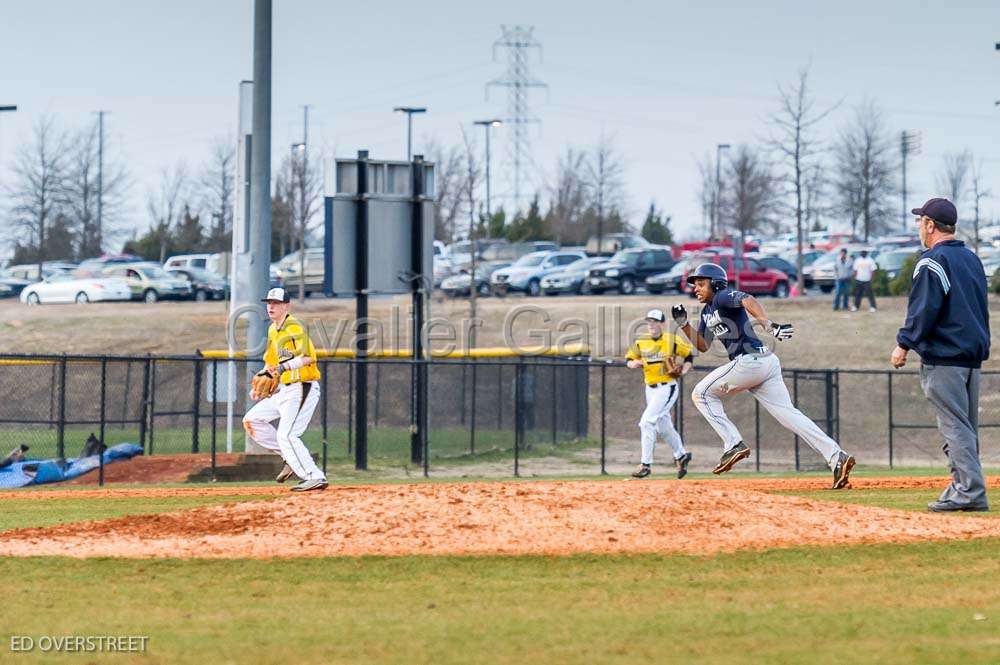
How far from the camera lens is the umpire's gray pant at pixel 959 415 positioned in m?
10.4

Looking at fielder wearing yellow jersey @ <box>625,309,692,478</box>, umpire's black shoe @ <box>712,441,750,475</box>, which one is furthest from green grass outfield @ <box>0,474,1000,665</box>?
fielder wearing yellow jersey @ <box>625,309,692,478</box>

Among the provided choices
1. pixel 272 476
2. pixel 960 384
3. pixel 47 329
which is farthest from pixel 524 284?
pixel 960 384

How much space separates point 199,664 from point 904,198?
265ft

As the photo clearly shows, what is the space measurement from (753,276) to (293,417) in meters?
35.9

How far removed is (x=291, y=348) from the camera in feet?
44.5

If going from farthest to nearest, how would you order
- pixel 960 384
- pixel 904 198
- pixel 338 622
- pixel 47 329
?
pixel 904 198
pixel 47 329
pixel 960 384
pixel 338 622

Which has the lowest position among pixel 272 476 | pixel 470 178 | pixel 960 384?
pixel 272 476

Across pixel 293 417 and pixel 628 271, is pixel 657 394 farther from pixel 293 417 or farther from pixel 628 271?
pixel 628 271

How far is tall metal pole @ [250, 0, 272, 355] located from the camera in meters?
21.7

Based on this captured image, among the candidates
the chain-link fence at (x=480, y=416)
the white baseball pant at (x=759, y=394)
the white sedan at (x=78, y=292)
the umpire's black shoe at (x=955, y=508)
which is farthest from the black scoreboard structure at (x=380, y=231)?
the white sedan at (x=78, y=292)

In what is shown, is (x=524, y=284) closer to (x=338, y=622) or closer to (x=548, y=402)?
(x=548, y=402)

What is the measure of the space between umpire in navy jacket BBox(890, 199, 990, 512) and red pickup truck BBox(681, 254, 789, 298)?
36.4 meters

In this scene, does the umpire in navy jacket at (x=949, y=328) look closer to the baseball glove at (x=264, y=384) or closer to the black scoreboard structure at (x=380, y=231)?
the baseball glove at (x=264, y=384)

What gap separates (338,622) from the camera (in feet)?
22.5
